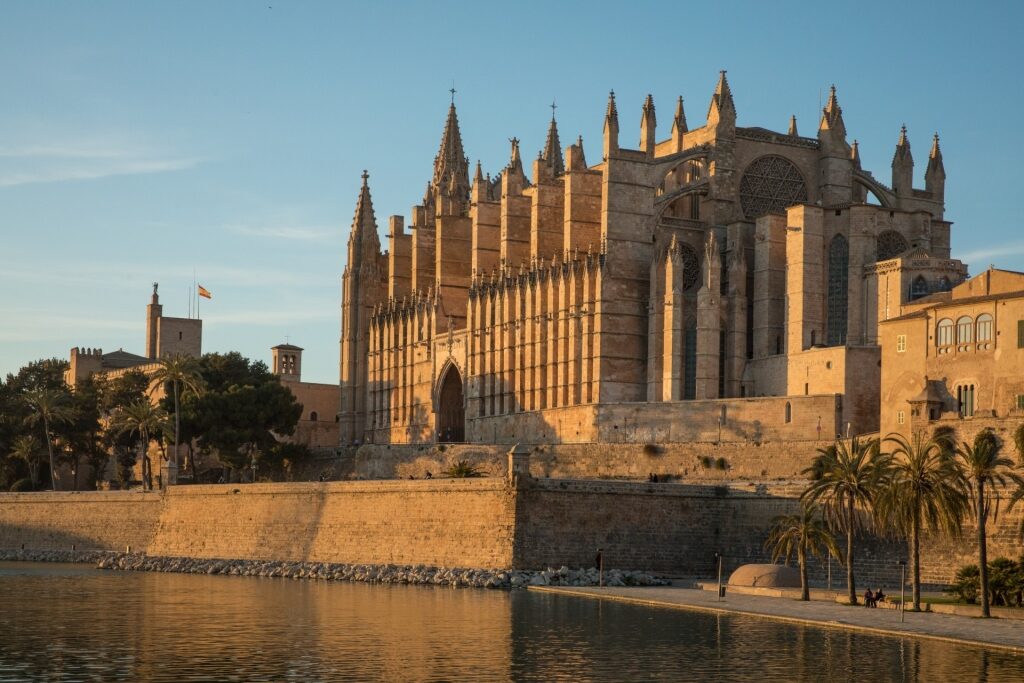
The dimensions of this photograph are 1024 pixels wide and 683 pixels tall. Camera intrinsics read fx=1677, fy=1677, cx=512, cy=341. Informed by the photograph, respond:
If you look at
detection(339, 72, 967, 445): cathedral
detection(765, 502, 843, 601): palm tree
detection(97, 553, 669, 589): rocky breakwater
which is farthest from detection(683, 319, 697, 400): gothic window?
detection(765, 502, 843, 601): palm tree

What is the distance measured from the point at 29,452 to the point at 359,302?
57.6 ft

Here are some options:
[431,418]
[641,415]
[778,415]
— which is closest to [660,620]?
[778,415]

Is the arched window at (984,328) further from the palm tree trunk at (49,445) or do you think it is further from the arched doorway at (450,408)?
the palm tree trunk at (49,445)

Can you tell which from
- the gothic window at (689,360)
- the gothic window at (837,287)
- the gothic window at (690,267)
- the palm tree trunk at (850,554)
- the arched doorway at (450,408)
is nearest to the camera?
the palm tree trunk at (850,554)

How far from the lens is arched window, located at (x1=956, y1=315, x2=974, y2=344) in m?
46.8

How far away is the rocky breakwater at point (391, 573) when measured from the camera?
4566cm

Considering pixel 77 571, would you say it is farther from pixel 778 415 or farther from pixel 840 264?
pixel 840 264

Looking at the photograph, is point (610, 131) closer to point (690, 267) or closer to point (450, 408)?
point (690, 267)

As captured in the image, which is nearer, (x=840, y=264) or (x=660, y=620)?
(x=660, y=620)

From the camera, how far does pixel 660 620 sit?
3669 cm

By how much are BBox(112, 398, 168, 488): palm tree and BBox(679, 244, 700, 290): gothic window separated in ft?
74.9

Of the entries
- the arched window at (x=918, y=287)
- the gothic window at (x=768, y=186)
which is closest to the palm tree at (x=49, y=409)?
the gothic window at (x=768, y=186)

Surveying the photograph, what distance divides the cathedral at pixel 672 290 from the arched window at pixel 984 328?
23.0 ft

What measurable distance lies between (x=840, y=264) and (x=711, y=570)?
49.0 feet
